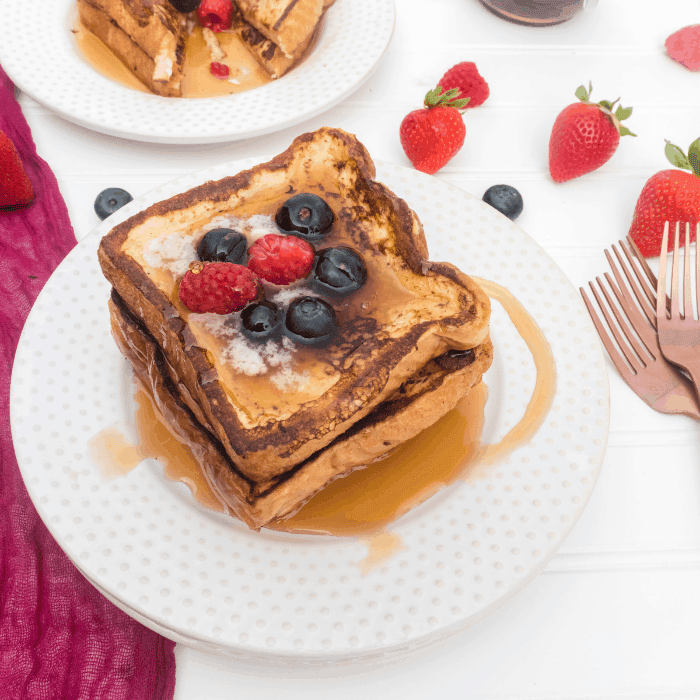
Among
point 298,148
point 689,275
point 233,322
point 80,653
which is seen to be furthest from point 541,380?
point 80,653

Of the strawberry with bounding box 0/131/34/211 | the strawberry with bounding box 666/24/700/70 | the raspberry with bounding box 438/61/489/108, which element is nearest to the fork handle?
the raspberry with bounding box 438/61/489/108

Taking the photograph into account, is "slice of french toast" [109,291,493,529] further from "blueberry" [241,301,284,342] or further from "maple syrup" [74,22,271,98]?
"maple syrup" [74,22,271,98]

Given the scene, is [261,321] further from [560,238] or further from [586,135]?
[586,135]

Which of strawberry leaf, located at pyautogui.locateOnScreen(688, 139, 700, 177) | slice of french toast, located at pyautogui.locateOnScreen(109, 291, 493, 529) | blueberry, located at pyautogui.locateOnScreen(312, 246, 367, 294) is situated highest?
strawberry leaf, located at pyautogui.locateOnScreen(688, 139, 700, 177)

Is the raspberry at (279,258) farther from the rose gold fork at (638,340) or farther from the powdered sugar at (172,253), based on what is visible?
the rose gold fork at (638,340)

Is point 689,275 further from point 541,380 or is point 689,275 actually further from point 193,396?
point 193,396

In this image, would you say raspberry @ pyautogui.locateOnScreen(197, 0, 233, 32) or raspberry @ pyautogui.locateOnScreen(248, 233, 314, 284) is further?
raspberry @ pyautogui.locateOnScreen(197, 0, 233, 32)

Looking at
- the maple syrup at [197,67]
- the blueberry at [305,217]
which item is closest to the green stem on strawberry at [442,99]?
the maple syrup at [197,67]

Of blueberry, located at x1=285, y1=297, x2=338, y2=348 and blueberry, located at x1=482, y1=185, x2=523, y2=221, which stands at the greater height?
blueberry, located at x1=482, y1=185, x2=523, y2=221

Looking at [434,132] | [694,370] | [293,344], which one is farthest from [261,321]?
[694,370]
